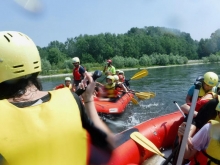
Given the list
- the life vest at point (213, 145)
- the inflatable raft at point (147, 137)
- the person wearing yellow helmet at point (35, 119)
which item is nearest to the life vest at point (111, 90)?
the inflatable raft at point (147, 137)

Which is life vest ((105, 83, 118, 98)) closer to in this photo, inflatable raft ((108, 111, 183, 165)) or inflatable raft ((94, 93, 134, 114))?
inflatable raft ((94, 93, 134, 114))

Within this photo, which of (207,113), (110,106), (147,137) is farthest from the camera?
(110,106)

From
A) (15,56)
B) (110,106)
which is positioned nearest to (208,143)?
(15,56)

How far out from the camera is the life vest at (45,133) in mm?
976

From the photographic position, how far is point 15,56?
1.07 meters

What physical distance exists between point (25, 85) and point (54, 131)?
0.74 ft

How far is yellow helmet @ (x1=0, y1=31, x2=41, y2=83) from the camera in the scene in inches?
41.6

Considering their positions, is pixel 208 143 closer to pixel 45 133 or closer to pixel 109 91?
pixel 45 133

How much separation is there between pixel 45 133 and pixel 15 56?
31cm

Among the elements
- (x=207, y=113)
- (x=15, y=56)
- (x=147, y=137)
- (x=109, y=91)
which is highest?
(x=15, y=56)

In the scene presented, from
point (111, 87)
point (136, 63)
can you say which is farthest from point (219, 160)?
point (136, 63)

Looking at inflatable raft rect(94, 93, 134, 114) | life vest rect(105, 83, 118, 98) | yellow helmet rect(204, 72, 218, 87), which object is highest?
yellow helmet rect(204, 72, 218, 87)

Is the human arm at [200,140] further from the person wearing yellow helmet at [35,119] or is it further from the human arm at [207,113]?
the person wearing yellow helmet at [35,119]

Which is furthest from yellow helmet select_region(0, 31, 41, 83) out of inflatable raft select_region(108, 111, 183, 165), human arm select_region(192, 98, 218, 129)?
inflatable raft select_region(108, 111, 183, 165)
